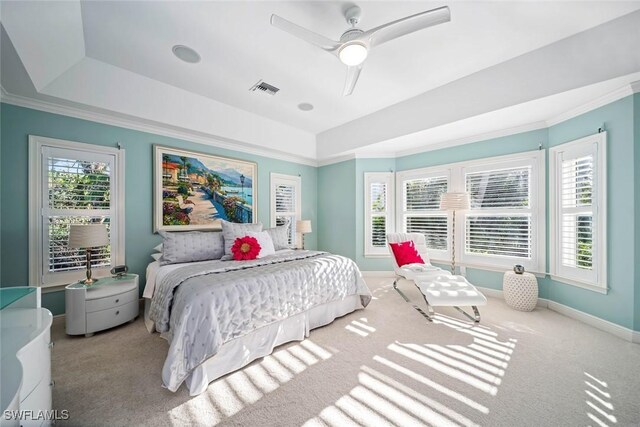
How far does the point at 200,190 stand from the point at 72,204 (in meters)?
1.46

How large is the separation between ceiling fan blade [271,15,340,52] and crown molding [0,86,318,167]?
2.50 meters

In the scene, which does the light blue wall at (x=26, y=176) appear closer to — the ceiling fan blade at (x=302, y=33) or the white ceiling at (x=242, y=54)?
the white ceiling at (x=242, y=54)

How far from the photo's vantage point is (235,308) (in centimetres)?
209

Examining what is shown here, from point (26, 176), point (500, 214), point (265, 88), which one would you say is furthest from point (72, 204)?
point (500, 214)

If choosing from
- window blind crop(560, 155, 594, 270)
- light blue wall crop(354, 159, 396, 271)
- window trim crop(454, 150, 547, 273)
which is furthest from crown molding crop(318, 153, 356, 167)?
window blind crop(560, 155, 594, 270)

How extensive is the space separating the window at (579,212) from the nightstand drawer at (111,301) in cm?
544

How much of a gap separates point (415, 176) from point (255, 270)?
364 centimetres

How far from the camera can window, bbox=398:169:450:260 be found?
4.45m

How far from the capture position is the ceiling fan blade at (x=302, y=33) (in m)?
1.85

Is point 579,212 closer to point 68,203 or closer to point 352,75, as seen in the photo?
point 352,75

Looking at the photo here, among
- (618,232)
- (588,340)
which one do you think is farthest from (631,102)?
(588,340)

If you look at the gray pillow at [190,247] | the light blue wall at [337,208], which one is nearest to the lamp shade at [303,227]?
the light blue wall at [337,208]

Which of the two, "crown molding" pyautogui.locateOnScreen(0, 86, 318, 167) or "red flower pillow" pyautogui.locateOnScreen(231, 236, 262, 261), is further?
"red flower pillow" pyautogui.locateOnScreen(231, 236, 262, 261)

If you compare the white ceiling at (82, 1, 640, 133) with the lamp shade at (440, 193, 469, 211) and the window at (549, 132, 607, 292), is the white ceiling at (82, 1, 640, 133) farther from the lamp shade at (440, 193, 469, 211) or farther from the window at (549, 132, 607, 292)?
the lamp shade at (440, 193, 469, 211)
